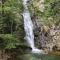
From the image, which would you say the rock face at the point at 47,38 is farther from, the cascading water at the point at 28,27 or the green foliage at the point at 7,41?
the green foliage at the point at 7,41

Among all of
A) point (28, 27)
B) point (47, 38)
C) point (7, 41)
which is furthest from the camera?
point (28, 27)

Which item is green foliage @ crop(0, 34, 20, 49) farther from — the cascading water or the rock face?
the cascading water

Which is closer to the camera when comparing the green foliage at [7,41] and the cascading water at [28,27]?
the green foliage at [7,41]

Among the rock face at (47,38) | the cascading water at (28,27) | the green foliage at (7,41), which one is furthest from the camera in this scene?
the cascading water at (28,27)

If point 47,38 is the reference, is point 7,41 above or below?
above

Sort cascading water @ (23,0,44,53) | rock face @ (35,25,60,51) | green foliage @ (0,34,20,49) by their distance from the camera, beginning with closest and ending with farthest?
green foliage @ (0,34,20,49) < rock face @ (35,25,60,51) < cascading water @ (23,0,44,53)

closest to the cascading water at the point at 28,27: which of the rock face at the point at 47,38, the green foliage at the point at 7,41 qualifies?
the rock face at the point at 47,38

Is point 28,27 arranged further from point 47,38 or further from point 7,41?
point 7,41

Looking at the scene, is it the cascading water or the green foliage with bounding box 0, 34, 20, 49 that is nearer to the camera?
the green foliage with bounding box 0, 34, 20, 49

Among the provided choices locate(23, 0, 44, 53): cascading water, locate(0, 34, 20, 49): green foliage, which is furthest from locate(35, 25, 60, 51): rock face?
locate(0, 34, 20, 49): green foliage

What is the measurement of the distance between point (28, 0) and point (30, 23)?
2497 mm

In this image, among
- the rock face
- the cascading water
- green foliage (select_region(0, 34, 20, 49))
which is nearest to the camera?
green foliage (select_region(0, 34, 20, 49))

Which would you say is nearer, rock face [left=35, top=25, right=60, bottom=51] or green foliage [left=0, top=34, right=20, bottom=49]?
green foliage [left=0, top=34, right=20, bottom=49]

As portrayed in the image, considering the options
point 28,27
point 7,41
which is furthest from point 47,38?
point 7,41
